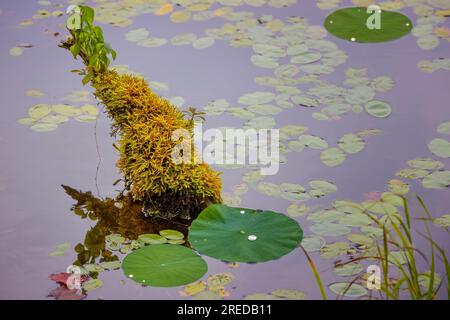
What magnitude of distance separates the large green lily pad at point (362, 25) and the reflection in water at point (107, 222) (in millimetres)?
1606

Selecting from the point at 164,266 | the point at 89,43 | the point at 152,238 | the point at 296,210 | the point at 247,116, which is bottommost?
the point at 164,266

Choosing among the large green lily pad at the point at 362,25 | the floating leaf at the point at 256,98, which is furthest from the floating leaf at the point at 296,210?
the large green lily pad at the point at 362,25

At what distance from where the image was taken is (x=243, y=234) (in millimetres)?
2506

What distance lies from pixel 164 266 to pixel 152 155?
1.59 feet

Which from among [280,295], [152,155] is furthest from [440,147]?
[152,155]

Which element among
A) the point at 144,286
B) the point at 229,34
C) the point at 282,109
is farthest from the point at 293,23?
the point at 144,286

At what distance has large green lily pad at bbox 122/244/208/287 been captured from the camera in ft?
7.73

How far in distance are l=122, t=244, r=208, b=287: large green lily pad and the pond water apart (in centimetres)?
3

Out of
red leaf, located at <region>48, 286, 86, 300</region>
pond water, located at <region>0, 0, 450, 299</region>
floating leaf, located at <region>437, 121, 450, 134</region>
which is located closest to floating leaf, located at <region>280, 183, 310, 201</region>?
pond water, located at <region>0, 0, 450, 299</region>

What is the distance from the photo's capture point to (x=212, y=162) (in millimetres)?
2959

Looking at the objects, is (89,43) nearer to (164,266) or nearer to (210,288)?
(164,266)

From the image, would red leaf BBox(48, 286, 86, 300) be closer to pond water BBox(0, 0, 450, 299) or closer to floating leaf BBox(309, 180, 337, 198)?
pond water BBox(0, 0, 450, 299)

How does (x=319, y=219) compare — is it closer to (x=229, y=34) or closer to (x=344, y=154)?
(x=344, y=154)

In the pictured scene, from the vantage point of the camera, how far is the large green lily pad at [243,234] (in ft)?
8.02
